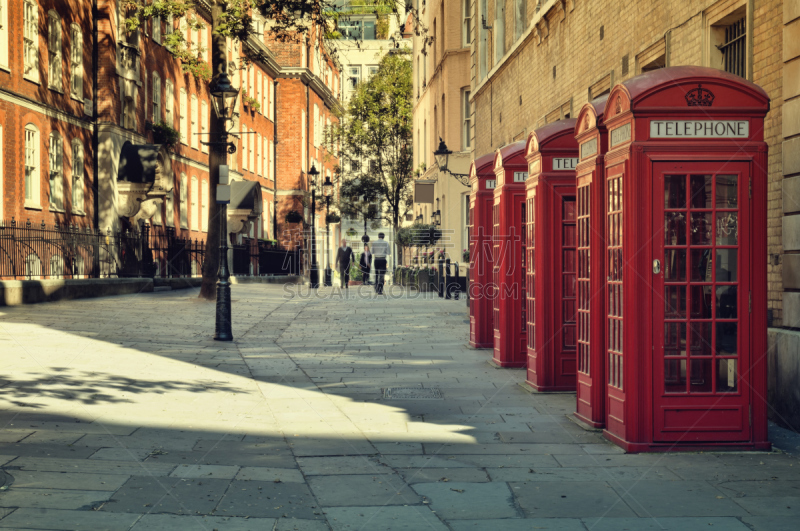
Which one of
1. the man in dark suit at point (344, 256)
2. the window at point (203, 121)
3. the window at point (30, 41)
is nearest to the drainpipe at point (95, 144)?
the window at point (30, 41)

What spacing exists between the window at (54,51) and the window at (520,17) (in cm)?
1560

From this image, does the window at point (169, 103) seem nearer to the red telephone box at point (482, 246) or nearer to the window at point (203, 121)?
the window at point (203, 121)

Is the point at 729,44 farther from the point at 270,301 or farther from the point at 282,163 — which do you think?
the point at 282,163

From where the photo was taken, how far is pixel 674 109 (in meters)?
6.54

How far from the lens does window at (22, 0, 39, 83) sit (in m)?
28.0

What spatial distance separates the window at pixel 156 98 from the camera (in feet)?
128

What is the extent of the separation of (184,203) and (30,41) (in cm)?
1583

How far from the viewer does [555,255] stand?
9.37m

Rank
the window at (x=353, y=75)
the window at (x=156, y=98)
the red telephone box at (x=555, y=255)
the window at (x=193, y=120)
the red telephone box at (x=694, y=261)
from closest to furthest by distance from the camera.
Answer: the red telephone box at (x=694, y=261) < the red telephone box at (x=555, y=255) < the window at (x=156, y=98) < the window at (x=193, y=120) < the window at (x=353, y=75)

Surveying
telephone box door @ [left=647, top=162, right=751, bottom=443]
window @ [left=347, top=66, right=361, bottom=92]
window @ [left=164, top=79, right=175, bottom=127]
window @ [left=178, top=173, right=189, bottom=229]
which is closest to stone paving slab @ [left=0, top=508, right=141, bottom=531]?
telephone box door @ [left=647, top=162, right=751, bottom=443]

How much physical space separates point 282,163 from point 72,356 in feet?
185

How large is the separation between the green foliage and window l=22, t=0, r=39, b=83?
29167 mm

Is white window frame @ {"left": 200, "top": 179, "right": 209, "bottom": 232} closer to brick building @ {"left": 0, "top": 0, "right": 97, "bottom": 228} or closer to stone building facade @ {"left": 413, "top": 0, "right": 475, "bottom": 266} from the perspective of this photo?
stone building facade @ {"left": 413, "top": 0, "right": 475, "bottom": 266}

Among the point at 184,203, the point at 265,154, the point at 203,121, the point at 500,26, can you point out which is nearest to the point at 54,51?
the point at 184,203
